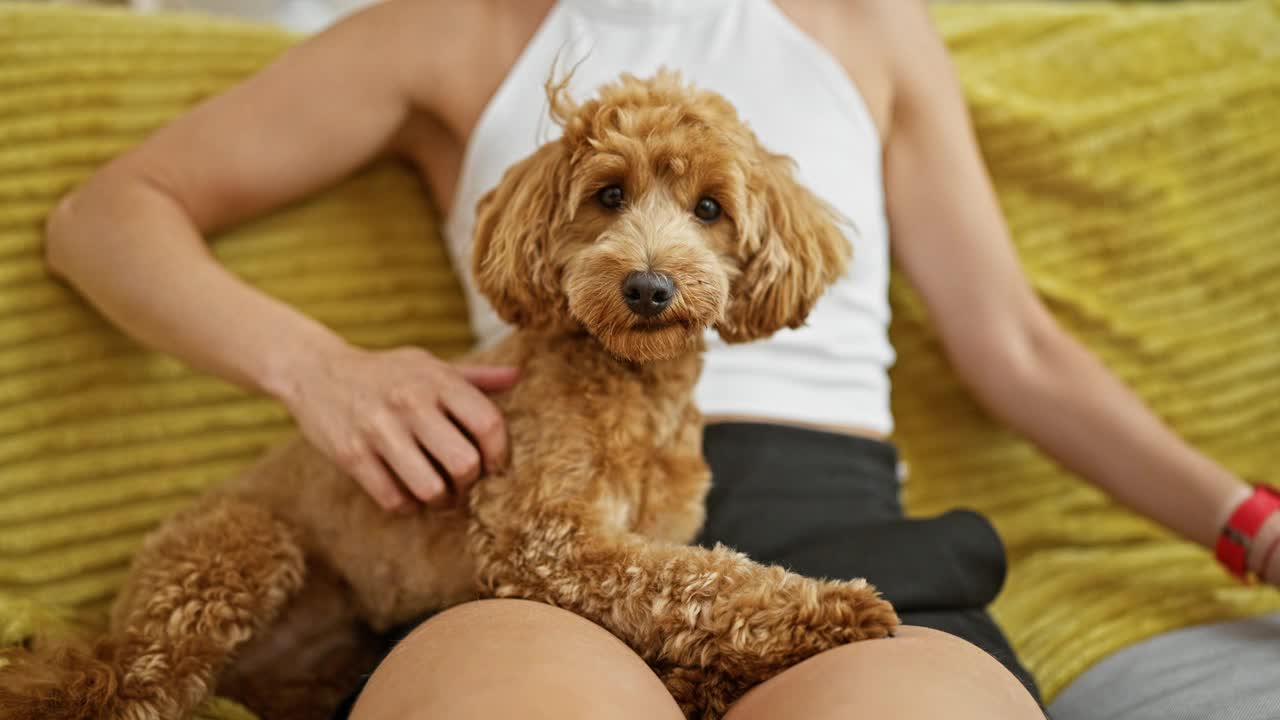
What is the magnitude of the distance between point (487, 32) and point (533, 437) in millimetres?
697

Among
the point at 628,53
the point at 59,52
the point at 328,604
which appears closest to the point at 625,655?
the point at 328,604

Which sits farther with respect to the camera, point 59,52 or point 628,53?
point 59,52

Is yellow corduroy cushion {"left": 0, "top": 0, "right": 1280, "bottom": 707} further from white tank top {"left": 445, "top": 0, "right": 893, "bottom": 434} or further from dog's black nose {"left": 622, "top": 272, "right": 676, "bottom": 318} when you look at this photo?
dog's black nose {"left": 622, "top": 272, "right": 676, "bottom": 318}

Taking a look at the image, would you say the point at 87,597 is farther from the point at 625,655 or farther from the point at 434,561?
the point at 625,655

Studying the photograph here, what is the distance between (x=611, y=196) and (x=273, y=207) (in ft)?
2.36

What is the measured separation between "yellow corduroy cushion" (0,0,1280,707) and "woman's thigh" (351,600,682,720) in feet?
1.63

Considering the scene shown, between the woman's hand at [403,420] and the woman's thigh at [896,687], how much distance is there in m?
0.46

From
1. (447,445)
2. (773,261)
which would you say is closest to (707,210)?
(773,261)

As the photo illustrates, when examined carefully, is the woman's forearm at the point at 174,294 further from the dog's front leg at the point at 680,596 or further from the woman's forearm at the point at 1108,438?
the woman's forearm at the point at 1108,438

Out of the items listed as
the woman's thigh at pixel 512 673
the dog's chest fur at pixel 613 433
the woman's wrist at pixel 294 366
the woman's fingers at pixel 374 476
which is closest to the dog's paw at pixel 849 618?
the woman's thigh at pixel 512 673

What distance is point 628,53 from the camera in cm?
152

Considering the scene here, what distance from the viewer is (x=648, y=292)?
1113mm

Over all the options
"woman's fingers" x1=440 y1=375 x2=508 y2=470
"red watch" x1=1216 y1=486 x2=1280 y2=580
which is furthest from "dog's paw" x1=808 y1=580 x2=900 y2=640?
"red watch" x1=1216 y1=486 x2=1280 y2=580

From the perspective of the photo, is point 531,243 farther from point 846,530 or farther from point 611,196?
point 846,530
